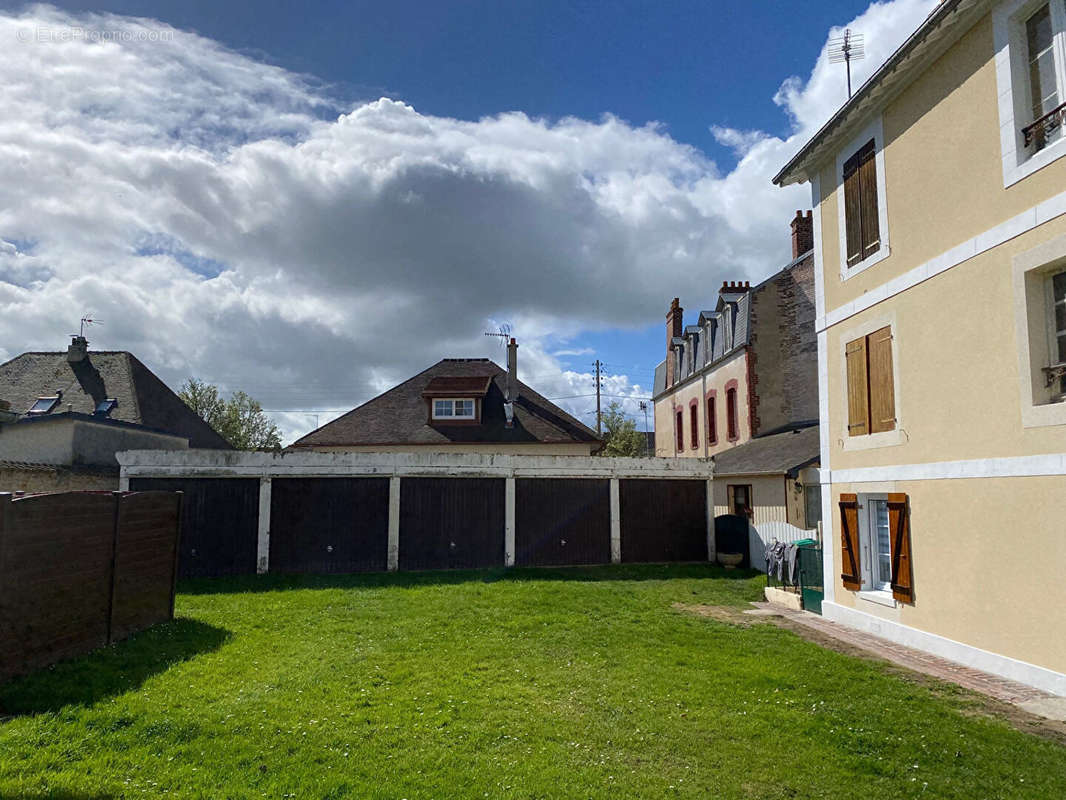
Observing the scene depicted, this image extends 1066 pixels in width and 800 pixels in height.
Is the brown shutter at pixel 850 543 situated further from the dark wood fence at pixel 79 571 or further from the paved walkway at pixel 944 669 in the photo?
the dark wood fence at pixel 79 571

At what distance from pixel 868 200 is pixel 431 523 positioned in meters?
12.4

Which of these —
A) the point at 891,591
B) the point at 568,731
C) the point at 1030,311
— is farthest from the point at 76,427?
the point at 1030,311

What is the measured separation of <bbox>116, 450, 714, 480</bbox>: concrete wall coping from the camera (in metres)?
16.7

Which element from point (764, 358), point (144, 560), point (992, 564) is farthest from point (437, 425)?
point (992, 564)

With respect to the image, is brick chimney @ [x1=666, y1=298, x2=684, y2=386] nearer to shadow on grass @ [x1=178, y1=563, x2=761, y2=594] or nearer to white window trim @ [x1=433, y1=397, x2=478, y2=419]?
white window trim @ [x1=433, y1=397, x2=478, y2=419]

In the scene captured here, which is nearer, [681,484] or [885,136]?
[885,136]

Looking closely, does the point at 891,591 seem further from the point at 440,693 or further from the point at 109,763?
the point at 109,763

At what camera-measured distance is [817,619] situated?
11633 millimetres

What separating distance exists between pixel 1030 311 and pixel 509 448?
1896 cm

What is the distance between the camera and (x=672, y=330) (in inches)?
1252

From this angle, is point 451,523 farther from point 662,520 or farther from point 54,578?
point 54,578

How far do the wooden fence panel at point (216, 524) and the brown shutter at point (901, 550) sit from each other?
1404 centimetres

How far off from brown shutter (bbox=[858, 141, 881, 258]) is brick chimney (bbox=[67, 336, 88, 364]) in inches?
1083

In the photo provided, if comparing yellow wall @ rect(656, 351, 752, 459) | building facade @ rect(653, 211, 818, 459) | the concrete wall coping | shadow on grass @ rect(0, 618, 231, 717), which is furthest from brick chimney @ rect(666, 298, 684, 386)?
shadow on grass @ rect(0, 618, 231, 717)
